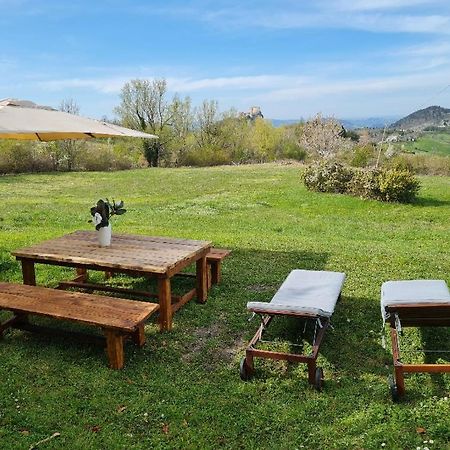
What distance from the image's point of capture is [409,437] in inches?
125

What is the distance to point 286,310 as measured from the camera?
13.6ft

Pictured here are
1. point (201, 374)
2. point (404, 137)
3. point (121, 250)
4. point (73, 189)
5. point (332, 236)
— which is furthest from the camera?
point (404, 137)

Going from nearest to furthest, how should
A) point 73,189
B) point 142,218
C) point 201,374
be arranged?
point 201,374 → point 142,218 → point 73,189

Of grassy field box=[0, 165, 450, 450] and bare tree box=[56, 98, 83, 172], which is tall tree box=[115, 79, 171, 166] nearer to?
bare tree box=[56, 98, 83, 172]

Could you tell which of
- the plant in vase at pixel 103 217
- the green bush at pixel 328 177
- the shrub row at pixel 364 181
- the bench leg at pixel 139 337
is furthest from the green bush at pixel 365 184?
the bench leg at pixel 139 337

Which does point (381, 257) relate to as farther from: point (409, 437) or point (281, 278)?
point (409, 437)

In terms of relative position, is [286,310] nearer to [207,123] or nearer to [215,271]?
[215,271]

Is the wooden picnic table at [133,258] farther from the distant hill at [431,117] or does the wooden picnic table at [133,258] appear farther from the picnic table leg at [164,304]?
the distant hill at [431,117]

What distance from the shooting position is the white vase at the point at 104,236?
561 cm

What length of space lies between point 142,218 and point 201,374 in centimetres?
873

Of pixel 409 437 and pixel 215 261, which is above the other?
pixel 215 261

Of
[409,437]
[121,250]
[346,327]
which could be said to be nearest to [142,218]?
[121,250]


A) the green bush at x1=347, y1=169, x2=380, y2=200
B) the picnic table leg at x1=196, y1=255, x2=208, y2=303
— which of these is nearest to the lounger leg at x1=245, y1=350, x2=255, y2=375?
the picnic table leg at x1=196, y1=255, x2=208, y2=303

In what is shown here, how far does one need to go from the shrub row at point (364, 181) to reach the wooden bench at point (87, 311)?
38.5 feet
